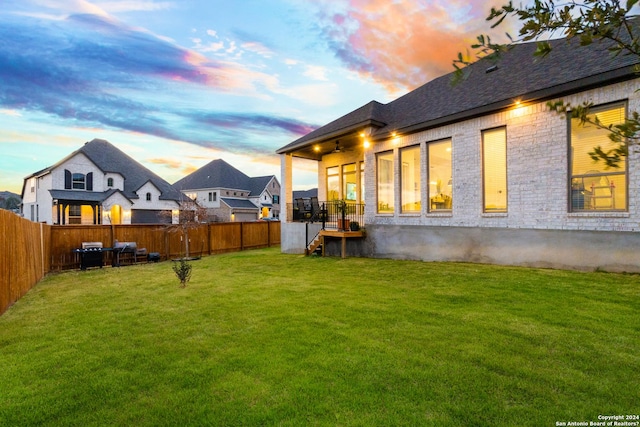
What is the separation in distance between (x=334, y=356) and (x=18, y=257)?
25.9 ft

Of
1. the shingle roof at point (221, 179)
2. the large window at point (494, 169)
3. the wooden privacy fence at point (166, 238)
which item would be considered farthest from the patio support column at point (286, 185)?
the shingle roof at point (221, 179)

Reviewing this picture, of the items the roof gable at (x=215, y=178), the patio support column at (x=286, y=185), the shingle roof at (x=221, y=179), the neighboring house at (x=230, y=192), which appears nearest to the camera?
the patio support column at (x=286, y=185)

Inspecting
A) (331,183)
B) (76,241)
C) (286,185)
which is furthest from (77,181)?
(331,183)

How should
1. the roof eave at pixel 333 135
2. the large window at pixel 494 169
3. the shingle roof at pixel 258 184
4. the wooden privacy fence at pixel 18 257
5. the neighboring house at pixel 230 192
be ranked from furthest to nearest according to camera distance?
the shingle roof at pixel 258 184 → the neighboring house at pixel 230 192 → the roof eave at pixel 333 135 → the large window at pixel 494 169 → the wooden privacy fence at pixel 18 257

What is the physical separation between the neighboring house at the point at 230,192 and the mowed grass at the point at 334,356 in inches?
1434

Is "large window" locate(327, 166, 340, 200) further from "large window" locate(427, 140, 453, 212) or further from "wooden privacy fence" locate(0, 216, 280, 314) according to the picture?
"large window" locate(427, 140, 453, 212)

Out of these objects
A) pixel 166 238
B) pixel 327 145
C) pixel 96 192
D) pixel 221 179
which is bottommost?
pixel 166 238

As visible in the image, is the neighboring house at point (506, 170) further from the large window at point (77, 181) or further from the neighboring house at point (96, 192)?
the large window at point (77, 181)

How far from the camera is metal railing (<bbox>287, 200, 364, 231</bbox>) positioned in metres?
13.0

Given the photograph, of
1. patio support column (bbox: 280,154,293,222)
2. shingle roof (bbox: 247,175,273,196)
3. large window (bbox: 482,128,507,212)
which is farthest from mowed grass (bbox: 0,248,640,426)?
shingle roof (bbox: 247,175,273,196)

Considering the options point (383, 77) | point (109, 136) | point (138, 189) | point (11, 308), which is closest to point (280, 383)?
point (11, 308)

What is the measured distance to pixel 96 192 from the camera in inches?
1073

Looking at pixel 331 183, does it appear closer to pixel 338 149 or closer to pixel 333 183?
pixel 333 183

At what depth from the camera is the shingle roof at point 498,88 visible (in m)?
7.50
